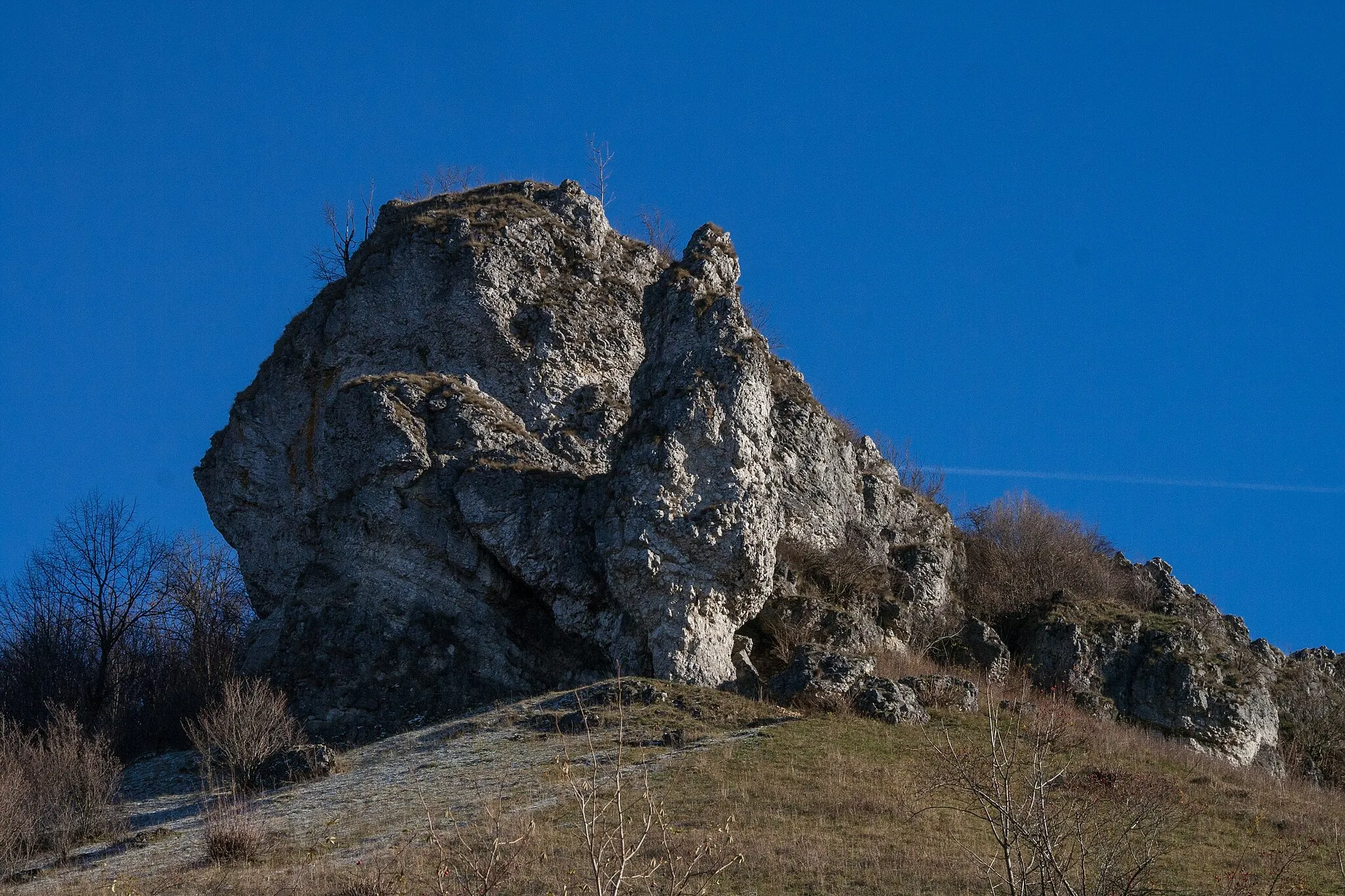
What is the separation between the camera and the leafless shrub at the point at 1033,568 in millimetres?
33969

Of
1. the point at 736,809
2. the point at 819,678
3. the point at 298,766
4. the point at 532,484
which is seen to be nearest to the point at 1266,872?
the point at 736,809

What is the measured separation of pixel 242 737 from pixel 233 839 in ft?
18.1

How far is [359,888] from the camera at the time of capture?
14562 mm

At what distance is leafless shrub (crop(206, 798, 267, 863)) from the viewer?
55.2ft

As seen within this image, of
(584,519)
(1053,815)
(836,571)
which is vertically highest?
(584,519)

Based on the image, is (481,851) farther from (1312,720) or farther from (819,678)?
(1312,720)

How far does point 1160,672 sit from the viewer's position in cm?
2989

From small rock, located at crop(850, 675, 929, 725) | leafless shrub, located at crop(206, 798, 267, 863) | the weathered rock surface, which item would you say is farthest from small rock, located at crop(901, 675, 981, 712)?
leafless shrub, located at crop(206, 798, 267, 863)

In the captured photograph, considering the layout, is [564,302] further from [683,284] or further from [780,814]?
[780,814]

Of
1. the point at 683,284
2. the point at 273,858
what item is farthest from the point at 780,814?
the point at 683,284

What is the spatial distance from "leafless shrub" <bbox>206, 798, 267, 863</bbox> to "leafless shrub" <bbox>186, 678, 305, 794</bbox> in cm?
322

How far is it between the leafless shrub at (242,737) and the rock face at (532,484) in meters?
1.54

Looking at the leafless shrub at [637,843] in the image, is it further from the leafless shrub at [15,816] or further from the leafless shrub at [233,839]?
the leafless shrub at [15,816]

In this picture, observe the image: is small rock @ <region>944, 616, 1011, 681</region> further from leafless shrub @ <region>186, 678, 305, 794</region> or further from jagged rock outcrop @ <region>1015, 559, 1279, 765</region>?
leafless shrub @ <region>186, 678, 305, 794</region>
